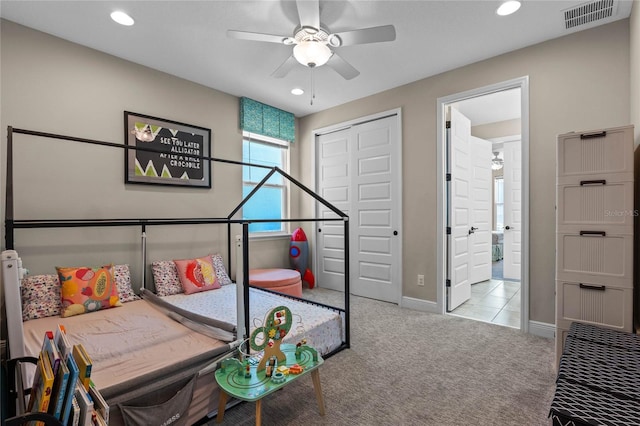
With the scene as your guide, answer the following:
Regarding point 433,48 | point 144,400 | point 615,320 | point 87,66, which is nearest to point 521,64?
point 433,48

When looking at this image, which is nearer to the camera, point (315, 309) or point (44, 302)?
point (44, 302)

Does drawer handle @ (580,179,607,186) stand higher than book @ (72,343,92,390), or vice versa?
drawer handle @ (580,179,607,186)

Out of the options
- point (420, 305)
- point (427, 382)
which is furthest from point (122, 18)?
point (420, 305)

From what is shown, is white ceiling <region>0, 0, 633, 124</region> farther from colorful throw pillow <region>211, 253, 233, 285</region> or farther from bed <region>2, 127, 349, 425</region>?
colorful throw pillow <region>211, 253, 233, 285</region>

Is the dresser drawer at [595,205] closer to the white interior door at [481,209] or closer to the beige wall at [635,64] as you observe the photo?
the beige wall at [635,64]

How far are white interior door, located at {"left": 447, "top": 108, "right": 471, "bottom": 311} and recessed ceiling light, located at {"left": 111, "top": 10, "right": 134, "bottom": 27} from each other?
128 inches

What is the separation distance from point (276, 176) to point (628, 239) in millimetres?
3808

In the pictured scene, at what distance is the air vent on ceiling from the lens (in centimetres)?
225

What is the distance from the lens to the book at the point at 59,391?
897 millimetres

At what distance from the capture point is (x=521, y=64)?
2.88m

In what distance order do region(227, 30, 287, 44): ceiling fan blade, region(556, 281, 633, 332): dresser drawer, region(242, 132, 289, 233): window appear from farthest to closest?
region(242, 132, 289, 233): window
region(227, 30, 287, 44): ceiling fan blade
region(556, 281, 633, 332): dresser drawer

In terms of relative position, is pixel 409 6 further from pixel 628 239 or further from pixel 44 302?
pixel 44 302

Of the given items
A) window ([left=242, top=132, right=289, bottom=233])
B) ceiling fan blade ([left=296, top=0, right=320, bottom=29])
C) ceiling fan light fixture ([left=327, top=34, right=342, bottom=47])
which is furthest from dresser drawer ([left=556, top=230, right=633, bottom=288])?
window ([left=242, top=132, right=289, bottom=233])

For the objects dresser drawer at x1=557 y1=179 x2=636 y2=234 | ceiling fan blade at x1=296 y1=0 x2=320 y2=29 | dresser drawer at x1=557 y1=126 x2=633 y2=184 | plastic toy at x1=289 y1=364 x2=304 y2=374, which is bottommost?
plastic toy at x1=289 y1=364 x2=304 y2=374
